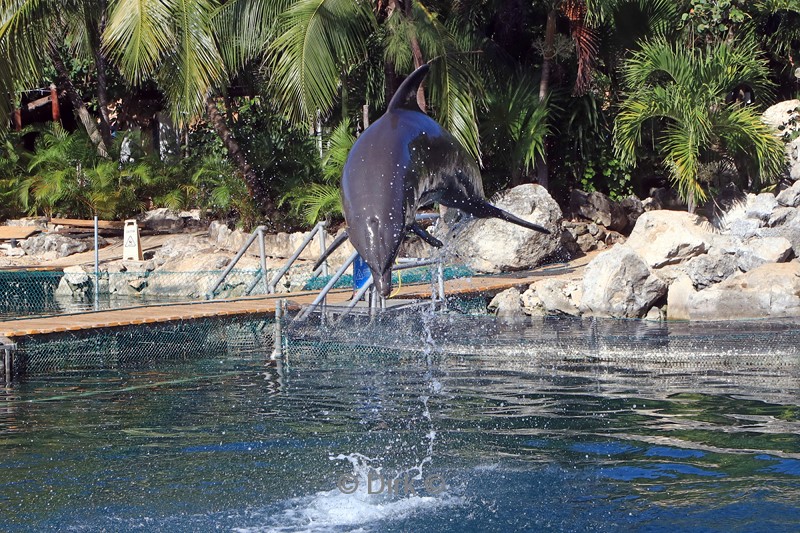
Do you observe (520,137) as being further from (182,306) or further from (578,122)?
(182,306)

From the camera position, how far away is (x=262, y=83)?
23.1 meters

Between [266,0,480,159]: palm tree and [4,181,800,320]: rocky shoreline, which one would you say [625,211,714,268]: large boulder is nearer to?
[4,181,800,320]: rocky shoreline

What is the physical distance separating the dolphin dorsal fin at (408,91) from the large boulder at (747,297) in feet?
27.9

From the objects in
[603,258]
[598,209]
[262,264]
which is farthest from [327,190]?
[603,258]

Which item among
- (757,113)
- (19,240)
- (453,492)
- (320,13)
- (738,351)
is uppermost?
(320,13)

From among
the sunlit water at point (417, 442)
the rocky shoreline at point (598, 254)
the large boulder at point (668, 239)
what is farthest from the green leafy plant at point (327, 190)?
the sunlit water at point (417, 442)

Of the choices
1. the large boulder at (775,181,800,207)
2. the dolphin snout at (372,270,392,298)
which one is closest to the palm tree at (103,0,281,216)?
the large boulder at (775,181,800,207)

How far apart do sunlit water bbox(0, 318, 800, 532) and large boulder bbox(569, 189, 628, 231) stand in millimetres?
8192

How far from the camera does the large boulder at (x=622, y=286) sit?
14047 mm

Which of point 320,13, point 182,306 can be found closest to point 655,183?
point 320,13

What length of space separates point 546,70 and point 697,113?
3256 mm

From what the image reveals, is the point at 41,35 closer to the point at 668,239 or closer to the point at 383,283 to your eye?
the point at 668,239

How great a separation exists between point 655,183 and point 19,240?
1377cm

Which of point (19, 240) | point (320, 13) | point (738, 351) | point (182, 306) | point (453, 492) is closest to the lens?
point (453, 492)
